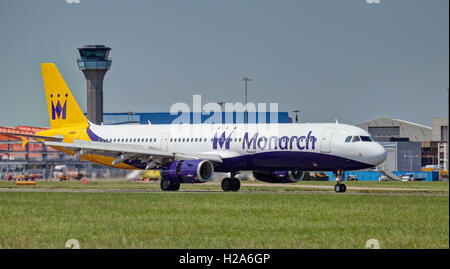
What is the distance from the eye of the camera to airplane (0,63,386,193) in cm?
4812

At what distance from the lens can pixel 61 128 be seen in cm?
6062

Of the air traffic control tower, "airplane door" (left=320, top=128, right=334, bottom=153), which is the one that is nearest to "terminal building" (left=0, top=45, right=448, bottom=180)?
the air traffic control tower

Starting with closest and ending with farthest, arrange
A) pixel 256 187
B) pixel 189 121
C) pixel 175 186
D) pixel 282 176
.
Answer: pixel 175 186, pixel 282 176, pixel 256 187, pixel 189 121

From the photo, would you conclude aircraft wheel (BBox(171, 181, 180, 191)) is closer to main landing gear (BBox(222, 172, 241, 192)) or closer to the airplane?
the airplane

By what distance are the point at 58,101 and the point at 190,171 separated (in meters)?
17.0

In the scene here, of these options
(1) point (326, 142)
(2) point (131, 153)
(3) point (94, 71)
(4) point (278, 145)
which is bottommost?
(2) point (131, 153)

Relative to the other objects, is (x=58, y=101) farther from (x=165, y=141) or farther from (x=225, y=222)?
(x=225, y=222)

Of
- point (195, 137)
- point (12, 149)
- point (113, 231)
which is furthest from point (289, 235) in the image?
point (12, 149)

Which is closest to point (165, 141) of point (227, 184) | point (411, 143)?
point (227, 184)

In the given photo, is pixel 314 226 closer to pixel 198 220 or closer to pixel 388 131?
pixel 198 220

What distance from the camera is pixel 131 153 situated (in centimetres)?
5247

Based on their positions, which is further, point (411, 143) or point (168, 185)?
point (411, 143)

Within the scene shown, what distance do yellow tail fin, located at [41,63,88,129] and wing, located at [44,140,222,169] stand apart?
6.81 meters

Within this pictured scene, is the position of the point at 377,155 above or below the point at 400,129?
below
